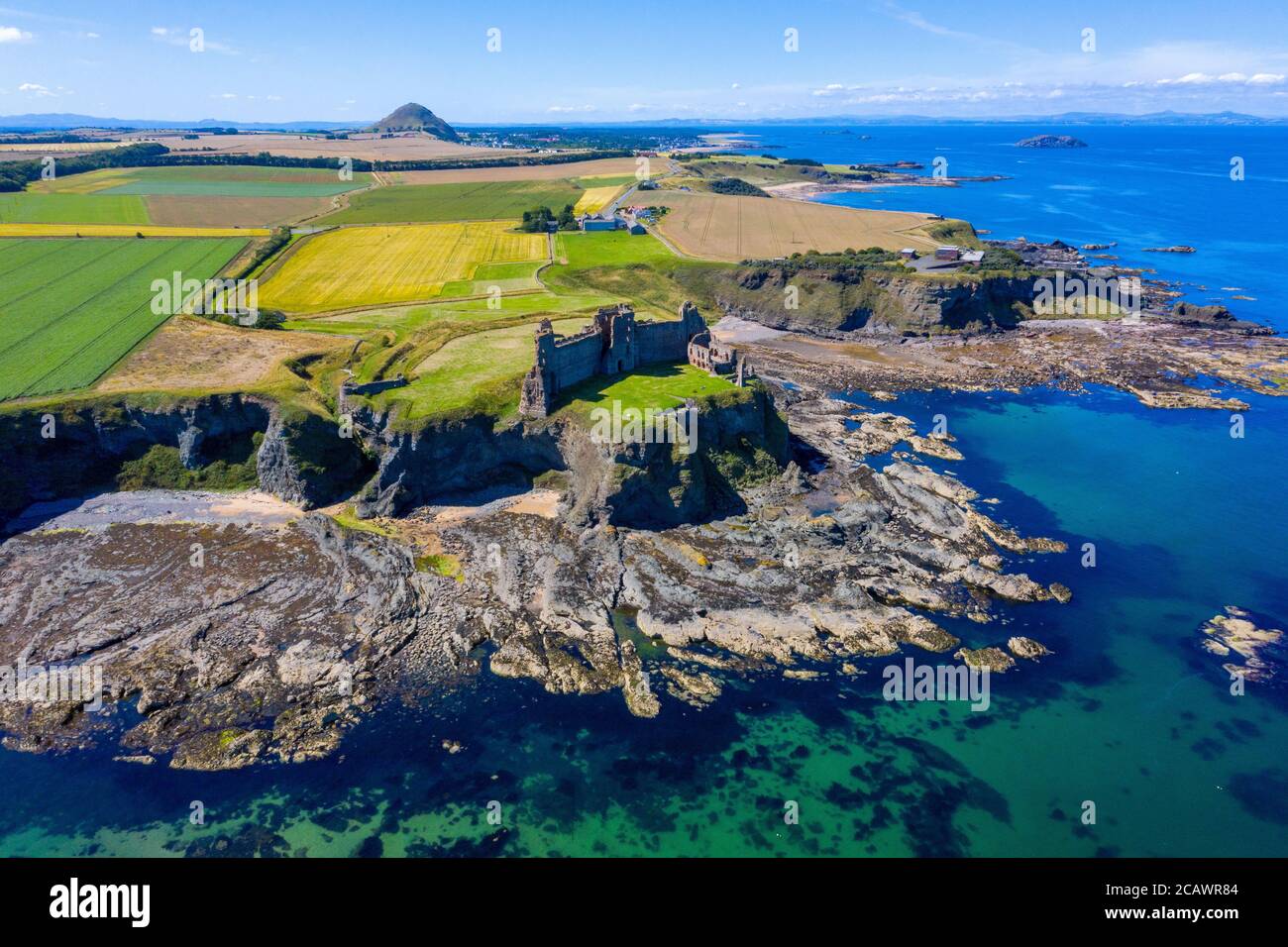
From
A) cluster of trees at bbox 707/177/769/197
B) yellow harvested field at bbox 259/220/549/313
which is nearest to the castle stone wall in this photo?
yellow harvested field at bbox 259/220/549/313

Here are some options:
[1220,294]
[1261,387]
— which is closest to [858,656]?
[1261,387]

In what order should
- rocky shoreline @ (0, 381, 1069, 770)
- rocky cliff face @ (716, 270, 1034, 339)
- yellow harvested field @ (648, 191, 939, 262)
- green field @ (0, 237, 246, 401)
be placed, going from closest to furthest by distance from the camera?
1. rocky shoreline @ (0, 381, 1069, 770)
2. green field @ (0, 237, 246, 401)
3. rocky cliff face @ (716, 270, 1034, 339)
4. yellow harvested field @ (648, 191, 939, 262)

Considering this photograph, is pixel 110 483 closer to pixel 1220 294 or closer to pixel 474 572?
pixel 474 572

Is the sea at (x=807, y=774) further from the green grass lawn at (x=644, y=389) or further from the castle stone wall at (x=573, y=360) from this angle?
the castle stone wall at (x=573, y=360)

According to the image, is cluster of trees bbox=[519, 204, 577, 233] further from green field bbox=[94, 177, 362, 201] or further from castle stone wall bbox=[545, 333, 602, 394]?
castle stone wall bbox=[545, 333, 602, 394]

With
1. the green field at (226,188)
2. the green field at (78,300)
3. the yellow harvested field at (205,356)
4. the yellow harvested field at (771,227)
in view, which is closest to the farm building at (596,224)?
the yellow harvested field at (771,227)

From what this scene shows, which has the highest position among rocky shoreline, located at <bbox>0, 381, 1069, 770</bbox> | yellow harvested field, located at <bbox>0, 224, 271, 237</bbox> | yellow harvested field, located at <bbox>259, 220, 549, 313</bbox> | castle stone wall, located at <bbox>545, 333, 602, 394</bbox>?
yellow harvested field, located at <bbox>0, 224, 271, 237</bbox>
